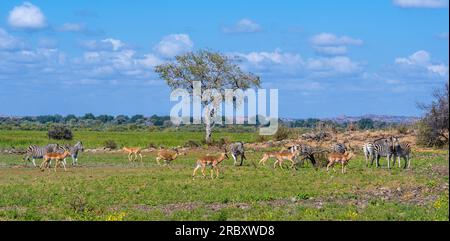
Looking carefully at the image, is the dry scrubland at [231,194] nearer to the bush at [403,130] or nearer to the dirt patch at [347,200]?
the dirt patch at [347,200]

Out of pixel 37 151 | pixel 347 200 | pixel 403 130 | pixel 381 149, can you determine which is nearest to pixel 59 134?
pixel 37 151

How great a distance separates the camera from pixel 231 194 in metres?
21.4

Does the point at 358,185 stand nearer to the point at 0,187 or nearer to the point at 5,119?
the point at 0,187

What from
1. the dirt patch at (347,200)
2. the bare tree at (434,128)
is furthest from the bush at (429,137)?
the dirt patch at (347,200)

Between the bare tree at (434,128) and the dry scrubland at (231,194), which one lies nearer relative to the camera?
the dry scrubland at (231,194)

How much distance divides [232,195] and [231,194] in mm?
267

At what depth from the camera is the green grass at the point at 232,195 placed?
1750 cm

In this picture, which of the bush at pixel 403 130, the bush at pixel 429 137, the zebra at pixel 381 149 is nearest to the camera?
the zebra at pixel 381 149

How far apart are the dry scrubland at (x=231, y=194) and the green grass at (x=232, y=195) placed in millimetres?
25

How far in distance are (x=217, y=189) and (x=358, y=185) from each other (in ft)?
15.1

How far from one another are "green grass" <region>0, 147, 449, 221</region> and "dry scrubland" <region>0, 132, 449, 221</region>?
25mm

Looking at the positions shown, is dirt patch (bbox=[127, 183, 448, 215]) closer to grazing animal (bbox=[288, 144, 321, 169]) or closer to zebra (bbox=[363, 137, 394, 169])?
zebra (bbox=[363, 137, 394, 169])
